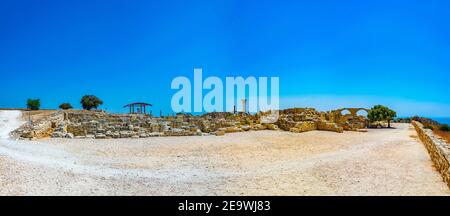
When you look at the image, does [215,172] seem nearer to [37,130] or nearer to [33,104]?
[37,130]

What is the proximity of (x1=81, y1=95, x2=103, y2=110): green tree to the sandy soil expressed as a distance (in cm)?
3781

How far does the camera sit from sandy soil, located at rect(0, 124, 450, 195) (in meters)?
8.05

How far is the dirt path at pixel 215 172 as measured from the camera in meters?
8.05

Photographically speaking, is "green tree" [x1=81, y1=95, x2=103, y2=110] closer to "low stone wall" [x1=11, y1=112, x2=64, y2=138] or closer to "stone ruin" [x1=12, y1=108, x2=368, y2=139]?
"stone ruin" [x1=12, y1=108, x2=368, y2=139]

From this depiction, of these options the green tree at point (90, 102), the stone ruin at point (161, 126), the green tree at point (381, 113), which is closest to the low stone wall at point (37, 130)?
the stone ruin at point (161, 126)

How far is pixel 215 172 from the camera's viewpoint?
10.6 m

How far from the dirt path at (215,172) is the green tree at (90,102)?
37.8 metres

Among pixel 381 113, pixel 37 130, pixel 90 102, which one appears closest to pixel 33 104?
pixel 90 102

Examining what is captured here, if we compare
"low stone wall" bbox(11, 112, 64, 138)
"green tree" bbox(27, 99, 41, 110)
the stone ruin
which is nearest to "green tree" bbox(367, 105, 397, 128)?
the stone ruin

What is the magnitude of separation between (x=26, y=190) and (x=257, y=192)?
16.7 feet
